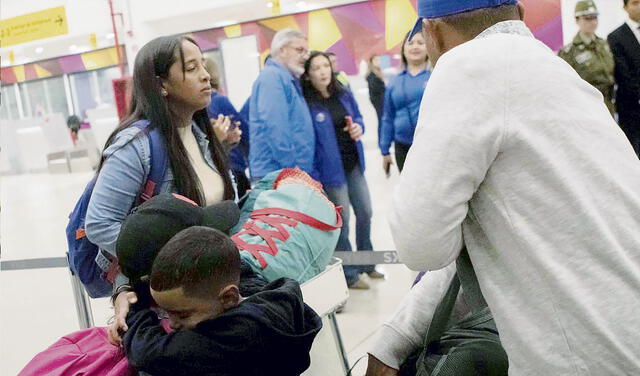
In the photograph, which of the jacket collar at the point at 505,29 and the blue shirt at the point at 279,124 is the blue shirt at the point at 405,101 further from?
the jacket collar at the point at 505,29

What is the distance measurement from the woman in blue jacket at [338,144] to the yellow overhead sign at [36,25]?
7.66 metres

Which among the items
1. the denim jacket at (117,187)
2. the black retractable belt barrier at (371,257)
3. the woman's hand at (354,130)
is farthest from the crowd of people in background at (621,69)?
the denim jacket at (117,187)

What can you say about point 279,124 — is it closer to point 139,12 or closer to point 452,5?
point 452,5

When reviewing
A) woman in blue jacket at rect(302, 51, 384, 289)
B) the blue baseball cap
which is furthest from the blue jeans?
the blue baseball cap

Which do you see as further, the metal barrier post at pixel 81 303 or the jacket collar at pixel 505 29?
the metal barrier post at pixel 81 303

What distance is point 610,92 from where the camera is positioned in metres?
4.71

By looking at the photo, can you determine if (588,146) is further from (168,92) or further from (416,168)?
(168,92)

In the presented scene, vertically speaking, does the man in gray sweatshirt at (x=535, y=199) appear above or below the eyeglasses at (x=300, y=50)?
below

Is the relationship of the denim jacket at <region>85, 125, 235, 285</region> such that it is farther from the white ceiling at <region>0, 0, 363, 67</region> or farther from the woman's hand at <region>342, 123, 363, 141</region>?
the white ceiling at <region>0, 0, 363, 67</region>

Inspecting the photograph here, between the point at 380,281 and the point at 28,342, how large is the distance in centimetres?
218

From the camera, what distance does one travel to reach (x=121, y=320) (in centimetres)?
149

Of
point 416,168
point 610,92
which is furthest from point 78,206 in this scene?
point 610,92

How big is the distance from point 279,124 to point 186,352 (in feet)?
8.97

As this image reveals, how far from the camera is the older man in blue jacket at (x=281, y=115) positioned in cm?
393
